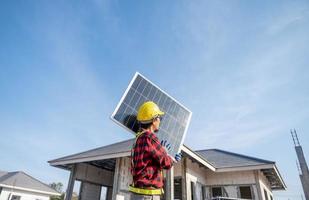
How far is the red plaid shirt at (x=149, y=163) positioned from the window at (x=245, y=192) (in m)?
9.45

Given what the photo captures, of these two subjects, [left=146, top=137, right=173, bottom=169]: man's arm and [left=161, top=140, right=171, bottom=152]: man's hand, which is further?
[left=161, top=140, right=171, bottom=152]: man's hand

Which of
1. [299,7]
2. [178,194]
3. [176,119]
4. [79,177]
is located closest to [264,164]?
[178,194]

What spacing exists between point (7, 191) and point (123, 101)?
14.9 meters

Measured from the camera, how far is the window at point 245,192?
9859mm

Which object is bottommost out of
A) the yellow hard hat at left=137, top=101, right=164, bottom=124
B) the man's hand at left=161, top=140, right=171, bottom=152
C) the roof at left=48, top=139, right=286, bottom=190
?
the yellow hard hat at left=137, top=101, right=164, bottom=124

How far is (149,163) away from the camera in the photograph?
7.42 feet

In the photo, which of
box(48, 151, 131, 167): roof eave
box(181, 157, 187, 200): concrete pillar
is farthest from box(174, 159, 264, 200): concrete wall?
box(48, 151, 131, 167): roof eave

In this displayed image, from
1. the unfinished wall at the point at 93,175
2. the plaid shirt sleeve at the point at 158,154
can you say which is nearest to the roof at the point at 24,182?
the unfinished wall at the point at 93,175

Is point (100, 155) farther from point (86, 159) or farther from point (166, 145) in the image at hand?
point (166, 145)

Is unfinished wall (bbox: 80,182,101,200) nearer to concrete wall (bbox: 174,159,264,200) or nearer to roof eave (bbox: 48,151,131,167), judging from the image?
roof eave (bbox: 48,151,131,167)

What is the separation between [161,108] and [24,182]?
55.4 feet

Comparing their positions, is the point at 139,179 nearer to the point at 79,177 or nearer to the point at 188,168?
the point at 188,168

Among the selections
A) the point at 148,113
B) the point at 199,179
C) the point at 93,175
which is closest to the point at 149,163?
the point at 148,113

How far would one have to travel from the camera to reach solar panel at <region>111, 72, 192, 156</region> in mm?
5195
